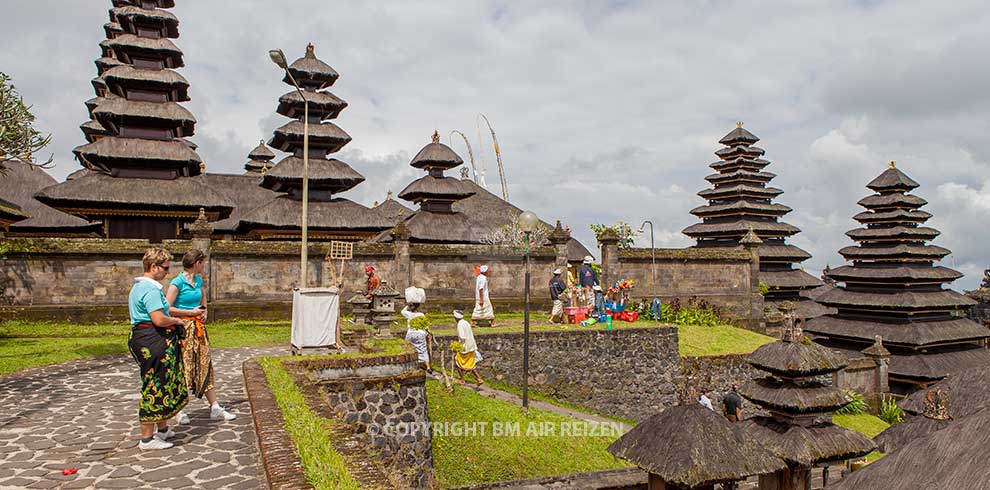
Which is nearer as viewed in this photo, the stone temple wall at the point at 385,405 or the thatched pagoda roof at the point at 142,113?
the stone temple wall at the point at 385,405

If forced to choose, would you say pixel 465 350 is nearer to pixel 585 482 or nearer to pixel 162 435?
pixel 585 482

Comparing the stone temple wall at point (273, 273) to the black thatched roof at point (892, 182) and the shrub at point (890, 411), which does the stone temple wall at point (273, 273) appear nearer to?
the shrub at point (890, 411)

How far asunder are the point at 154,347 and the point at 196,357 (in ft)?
3.23

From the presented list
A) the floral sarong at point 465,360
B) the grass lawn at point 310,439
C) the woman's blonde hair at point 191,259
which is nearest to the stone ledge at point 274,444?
the grass lawn at point 310,439

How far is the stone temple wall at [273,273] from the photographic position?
1728 centimetres

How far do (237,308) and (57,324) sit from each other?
16.0 ft

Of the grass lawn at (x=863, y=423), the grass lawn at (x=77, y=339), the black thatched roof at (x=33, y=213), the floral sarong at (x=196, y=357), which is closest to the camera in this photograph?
the floral sarong at (x=196, y=357)

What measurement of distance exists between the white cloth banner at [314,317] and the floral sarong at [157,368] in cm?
518

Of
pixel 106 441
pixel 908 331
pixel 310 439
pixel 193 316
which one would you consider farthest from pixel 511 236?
pixel 310 439

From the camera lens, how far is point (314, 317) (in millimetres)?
11703

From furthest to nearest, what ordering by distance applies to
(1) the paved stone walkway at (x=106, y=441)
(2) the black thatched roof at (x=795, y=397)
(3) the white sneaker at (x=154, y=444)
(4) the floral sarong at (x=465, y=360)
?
1. (4) the floral sarong at (x=465, y=360)
2. (2) the black thatched roof at (x=795, y=397)
3. (3) the white sneaker at (x=154, y=444)
4. (1) the paved stone walkway at (x=106, y=441)

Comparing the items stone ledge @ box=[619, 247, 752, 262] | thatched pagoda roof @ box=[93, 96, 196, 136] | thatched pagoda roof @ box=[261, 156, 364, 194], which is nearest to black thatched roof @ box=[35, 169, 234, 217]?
thatched pagoda roof @ box=[93, 96, 196, 136]

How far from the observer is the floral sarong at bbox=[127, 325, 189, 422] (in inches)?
240

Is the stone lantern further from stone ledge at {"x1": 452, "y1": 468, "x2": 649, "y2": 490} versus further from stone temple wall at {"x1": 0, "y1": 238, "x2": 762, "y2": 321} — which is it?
stone ledge at {"x1": 452, "y1": 468, "x2": 649, "y2": 490}
